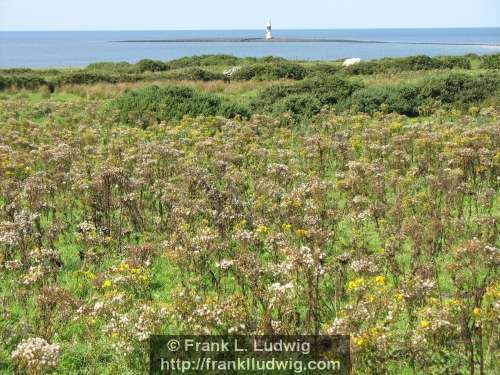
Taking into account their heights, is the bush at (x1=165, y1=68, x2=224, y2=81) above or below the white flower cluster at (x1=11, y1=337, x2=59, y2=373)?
above

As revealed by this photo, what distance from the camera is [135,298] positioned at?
8.84 m

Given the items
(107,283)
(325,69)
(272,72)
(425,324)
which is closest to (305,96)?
(272,72)

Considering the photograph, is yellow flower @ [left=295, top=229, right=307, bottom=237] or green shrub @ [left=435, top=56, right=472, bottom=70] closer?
yellow flower @ [left=295, top=229, right=307, bottom=237]

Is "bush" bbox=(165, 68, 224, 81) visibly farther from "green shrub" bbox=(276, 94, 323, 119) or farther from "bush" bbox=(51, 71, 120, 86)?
"green shrub" bbox=(276, 94, 323, 119)

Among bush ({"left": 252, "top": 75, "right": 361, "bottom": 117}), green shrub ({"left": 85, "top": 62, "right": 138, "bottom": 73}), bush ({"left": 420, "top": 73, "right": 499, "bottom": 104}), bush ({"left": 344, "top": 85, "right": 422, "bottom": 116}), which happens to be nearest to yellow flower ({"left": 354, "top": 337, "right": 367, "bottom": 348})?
bush ({"left": 252, "top": 75, "right": 361, "bottom": 117})

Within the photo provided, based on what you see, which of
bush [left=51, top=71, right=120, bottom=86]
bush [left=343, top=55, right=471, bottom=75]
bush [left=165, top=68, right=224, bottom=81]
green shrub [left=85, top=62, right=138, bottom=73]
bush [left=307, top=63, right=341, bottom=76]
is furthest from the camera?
green shrub [left=85, top=62, right=138, bottom=73]

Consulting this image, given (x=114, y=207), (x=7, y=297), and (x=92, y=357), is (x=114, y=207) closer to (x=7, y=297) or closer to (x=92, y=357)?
(x=7, y=297)

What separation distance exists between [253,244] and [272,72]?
114 feet

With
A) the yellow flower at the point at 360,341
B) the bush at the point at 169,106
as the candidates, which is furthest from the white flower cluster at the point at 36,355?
the bush at the point at 169,106

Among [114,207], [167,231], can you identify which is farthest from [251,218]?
[114,207]

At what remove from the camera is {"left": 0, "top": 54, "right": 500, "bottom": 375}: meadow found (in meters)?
6.57

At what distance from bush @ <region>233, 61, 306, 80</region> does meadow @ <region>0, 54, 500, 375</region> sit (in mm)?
21365

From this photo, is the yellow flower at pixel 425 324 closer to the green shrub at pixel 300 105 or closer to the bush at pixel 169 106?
the green shrub at pixel 300 105

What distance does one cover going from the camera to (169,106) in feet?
84.9
